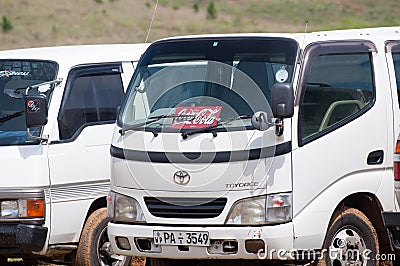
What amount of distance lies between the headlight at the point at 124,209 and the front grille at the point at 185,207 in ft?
0.38

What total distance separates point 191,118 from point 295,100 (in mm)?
901

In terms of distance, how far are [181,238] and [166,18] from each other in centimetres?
4594

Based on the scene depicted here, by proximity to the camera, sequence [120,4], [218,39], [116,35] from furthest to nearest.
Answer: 1. [120,4]
2. [116,35]
3. [218,39]

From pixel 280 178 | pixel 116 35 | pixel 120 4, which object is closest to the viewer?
pixel 280 178

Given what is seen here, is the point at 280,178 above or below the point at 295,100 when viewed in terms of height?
below

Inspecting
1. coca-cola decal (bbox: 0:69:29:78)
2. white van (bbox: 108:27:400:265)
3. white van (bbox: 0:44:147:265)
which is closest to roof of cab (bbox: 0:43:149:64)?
white van (bbox: 0:44:147:265)

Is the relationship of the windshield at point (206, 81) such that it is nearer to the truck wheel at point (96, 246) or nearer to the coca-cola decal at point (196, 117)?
the coca-cola decal at point (196, 117)

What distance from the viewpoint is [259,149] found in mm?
7812

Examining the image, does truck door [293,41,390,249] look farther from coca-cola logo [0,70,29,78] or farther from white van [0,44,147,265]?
coca-cola logo [0,70,29,78]

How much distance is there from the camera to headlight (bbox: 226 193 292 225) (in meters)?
7.77

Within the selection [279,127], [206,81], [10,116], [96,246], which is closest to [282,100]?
[279,127]

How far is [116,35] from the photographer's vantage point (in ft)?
156

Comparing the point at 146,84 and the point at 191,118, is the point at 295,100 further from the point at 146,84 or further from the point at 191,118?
the point at 146,84

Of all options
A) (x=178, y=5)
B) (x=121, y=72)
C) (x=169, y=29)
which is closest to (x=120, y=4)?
(x=178, y=5)
